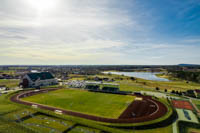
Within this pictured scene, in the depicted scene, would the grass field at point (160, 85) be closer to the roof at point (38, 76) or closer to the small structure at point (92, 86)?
the small structure at point (92, 86)

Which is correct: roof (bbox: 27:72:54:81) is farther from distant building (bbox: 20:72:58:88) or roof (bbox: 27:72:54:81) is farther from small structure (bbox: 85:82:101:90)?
small structure (bbox: 85:82:101:90)

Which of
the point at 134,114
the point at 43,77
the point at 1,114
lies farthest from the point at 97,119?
the point at 43,77

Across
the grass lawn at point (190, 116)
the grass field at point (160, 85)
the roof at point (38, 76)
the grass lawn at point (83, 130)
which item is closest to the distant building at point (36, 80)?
the roof at point (38, 76)

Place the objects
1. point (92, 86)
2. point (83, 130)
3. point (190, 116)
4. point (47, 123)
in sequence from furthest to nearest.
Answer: point (92, 86) < point (190, 116) < point (47, 123) < point (83, 130)

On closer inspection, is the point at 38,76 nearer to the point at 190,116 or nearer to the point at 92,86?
the point at 92,86

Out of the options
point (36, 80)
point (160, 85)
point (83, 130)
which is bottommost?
point (160, 85)

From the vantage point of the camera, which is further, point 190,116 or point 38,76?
point 38,76

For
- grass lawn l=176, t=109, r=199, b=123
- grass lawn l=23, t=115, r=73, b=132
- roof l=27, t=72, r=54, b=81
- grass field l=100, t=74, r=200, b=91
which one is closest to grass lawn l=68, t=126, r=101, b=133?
grass lawn l=23, t=115, r=73, b=132

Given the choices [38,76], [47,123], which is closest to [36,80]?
[38,76]
